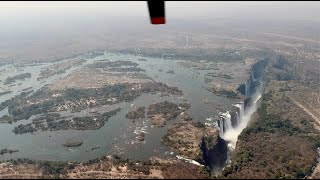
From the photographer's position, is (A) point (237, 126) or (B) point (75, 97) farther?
(B) point (75, 97)

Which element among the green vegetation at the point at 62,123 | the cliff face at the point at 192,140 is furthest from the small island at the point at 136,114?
the cliff face at the point at 192,140

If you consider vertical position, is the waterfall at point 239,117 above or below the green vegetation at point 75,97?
below

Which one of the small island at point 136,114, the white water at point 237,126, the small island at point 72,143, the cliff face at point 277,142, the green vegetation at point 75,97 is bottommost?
the white water at point 237,126

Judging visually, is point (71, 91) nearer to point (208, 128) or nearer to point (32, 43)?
point (208, 128)

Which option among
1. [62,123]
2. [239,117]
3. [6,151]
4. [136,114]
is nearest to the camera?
[6,151]

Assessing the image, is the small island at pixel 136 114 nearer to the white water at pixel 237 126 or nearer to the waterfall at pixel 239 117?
the waterfall at pixel 239 117

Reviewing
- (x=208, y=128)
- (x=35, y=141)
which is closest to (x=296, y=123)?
(x=208, y=128)

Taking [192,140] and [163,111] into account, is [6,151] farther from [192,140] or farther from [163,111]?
[163,111]

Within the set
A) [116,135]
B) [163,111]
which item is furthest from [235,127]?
[116,135]
